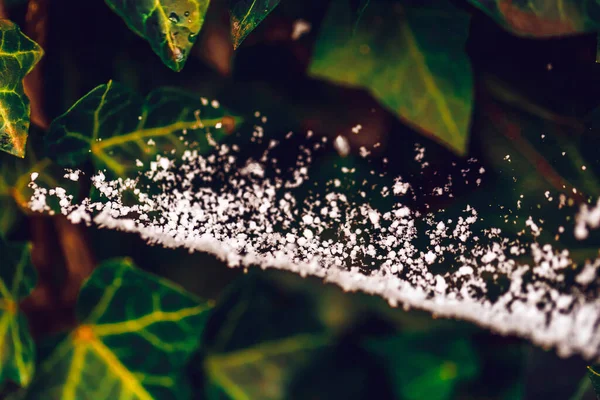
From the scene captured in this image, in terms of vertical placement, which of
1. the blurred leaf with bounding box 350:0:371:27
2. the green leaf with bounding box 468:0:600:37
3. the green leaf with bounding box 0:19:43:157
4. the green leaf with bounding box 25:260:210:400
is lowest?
the green leaf with bounding box 25:260:210:400

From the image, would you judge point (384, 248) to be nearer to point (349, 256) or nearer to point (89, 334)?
point (349, 256)

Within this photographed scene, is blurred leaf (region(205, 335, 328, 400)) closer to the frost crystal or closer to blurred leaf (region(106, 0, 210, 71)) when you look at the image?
the frost crystal

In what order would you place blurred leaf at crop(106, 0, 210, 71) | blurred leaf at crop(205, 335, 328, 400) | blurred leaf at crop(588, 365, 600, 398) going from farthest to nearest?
blurred leaf at crop(205, 335, 328, 400) → blurred leaf at crop(588, 365, 600, 398) → blurred leaf at crop(106, 0, 210, 71)

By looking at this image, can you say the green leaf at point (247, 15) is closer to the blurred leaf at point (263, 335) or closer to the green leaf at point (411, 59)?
the green leaf at point (411, 59)

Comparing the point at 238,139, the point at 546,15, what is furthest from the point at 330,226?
the point at 546,15

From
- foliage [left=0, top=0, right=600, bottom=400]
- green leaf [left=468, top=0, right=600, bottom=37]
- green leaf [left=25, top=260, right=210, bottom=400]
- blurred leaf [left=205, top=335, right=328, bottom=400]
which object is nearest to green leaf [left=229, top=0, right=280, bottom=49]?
foliage [left=0, top=0, right=600, bottom=400]

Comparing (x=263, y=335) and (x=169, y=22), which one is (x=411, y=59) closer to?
(x=169, y=22)
